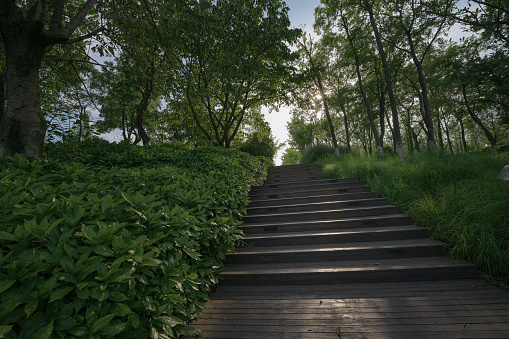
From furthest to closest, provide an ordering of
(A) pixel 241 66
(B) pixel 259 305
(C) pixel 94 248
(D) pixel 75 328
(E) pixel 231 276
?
1. (A) pixel 241 66
2. (E) pixel 231 276
3. (B) pixel 259 305
4. (C) pixel 94 248
5. (D) pixel 75 328

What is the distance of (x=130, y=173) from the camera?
3.21 metres

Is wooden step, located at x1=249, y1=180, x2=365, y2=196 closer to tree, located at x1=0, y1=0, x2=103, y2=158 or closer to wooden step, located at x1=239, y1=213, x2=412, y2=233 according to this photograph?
wooden step, located at x1=239, y1=213, x2=412, y2=233

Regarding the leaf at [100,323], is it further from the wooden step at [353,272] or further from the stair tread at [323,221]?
the stair tread at [323,221]

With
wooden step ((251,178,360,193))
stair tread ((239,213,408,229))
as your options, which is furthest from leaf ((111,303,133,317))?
wooden step ((251,178,360,193))

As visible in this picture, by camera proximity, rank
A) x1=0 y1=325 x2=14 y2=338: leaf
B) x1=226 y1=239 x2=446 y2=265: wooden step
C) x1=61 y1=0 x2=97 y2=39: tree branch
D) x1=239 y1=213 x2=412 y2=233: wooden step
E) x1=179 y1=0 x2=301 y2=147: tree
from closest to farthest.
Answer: x1=0 y1=325 x2=14 y2=338: leaf, x1=226 y1=239 x2=446 y2=265: wooden step, x1=61 y1=0 x2=97 y2=39: tree branch, x1=239 y1=213 x2=412 y2=233: wooden step, x1=179 y1=0 x2=301 y2=147: tree

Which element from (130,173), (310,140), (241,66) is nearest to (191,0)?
(241,66)

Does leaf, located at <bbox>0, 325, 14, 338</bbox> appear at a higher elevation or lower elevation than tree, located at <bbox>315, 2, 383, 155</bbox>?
lower

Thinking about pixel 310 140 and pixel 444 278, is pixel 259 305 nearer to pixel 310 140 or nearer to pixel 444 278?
pixel 444 278

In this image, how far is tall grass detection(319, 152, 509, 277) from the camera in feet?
8.75

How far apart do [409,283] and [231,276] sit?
2478 mm

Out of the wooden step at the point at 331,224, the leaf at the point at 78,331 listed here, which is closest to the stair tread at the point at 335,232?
the wooden step at the point at 331,224

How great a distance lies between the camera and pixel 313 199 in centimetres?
539

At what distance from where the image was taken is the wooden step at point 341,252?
304 cm

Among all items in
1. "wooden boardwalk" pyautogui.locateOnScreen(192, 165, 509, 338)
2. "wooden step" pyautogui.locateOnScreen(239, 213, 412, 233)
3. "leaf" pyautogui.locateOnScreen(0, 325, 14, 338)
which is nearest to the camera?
"leaf" pyautogui.locateOnScreen(0, 325, 14, 338)
